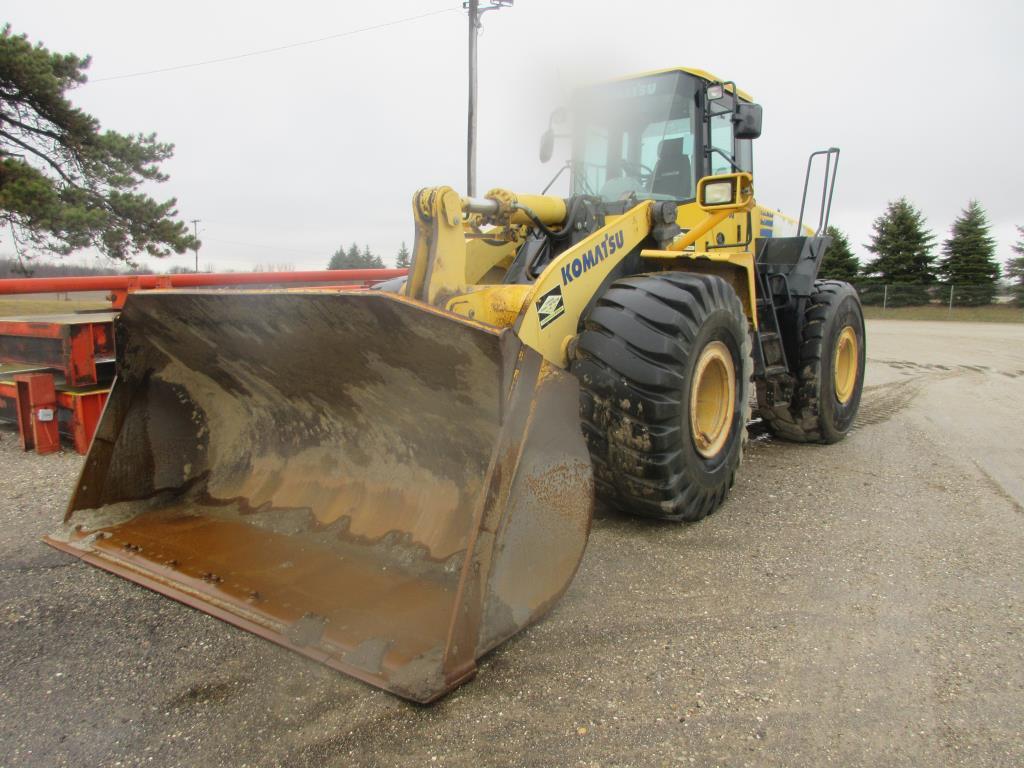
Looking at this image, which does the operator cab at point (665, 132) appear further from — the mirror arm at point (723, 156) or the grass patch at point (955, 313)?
the grass patch at point (955, 313)

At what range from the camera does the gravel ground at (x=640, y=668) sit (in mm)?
2066

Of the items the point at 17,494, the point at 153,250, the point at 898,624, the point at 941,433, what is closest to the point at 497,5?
the point at 153,250

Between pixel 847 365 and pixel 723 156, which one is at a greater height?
pixel 723 156

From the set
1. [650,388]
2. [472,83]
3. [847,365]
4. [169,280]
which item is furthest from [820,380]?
[472,83]

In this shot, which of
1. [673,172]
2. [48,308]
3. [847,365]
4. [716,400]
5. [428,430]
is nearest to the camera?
[428,430]

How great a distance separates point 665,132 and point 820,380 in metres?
2.26

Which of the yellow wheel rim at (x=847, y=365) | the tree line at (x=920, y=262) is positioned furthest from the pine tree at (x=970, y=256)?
the yellow wheel rim at (x=847, y=365)

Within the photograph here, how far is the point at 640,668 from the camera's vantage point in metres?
2.46

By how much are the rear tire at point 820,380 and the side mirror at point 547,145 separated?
2290 mm

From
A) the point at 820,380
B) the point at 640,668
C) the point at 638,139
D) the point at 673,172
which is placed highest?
the point at 638,139

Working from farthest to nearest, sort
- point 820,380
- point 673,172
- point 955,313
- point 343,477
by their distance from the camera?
point 955,313, point 820,380, point 673,172, point 343,477

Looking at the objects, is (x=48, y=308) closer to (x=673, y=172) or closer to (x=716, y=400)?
(x=673, y=172)

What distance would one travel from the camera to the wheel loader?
241cm

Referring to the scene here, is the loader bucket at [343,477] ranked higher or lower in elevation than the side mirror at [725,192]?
lower
